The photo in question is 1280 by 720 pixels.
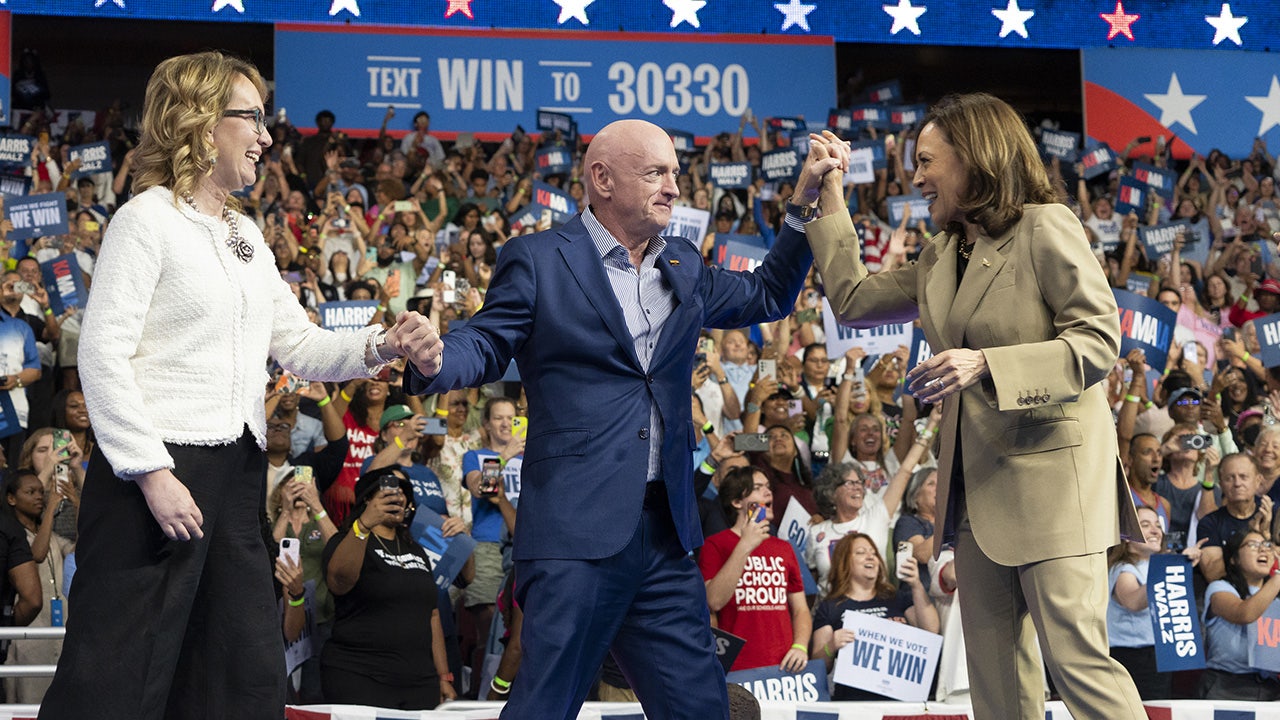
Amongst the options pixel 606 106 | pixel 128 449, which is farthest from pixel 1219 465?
pixel 606 106

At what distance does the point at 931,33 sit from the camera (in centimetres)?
1055

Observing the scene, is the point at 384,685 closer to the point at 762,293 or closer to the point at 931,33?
the point at 762,293

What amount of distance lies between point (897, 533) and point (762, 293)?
10.8 ft

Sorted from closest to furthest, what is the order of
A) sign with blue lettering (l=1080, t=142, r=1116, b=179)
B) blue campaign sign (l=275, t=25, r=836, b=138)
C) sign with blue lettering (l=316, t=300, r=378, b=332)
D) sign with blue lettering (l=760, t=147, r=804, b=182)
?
sign with blue lettering (l=316, t=300, r=378, b=332)
sign with blue lettering (l=760, t=147, r=804, b=182)
sign with blue lettering (l=1080, t=142, r=1116, b=179)
blue campaign sign (l=275, t=25, r=836, b=138)

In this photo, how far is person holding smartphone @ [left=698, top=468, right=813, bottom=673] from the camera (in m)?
5.52

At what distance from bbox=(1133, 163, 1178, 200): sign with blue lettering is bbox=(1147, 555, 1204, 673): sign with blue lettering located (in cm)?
639

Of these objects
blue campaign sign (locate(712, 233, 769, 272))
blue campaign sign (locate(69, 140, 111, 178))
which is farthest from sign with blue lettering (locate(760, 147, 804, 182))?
blue campaign sign (locate(69, 140, 111, 178))

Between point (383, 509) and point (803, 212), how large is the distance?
2.70 m

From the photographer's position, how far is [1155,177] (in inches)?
445

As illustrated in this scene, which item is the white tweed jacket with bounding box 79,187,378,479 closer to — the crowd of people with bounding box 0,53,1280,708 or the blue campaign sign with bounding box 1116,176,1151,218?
the crowd of people with bounding box 0,53,1280,708

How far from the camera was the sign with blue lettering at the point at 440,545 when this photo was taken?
552 cm

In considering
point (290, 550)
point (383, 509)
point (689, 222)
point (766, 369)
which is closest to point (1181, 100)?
point (689, 222)

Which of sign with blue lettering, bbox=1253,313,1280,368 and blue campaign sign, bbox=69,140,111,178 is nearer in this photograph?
sign with blue lettering, bbox=1253,313,1280,368

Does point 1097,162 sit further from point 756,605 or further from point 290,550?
point 290,550
